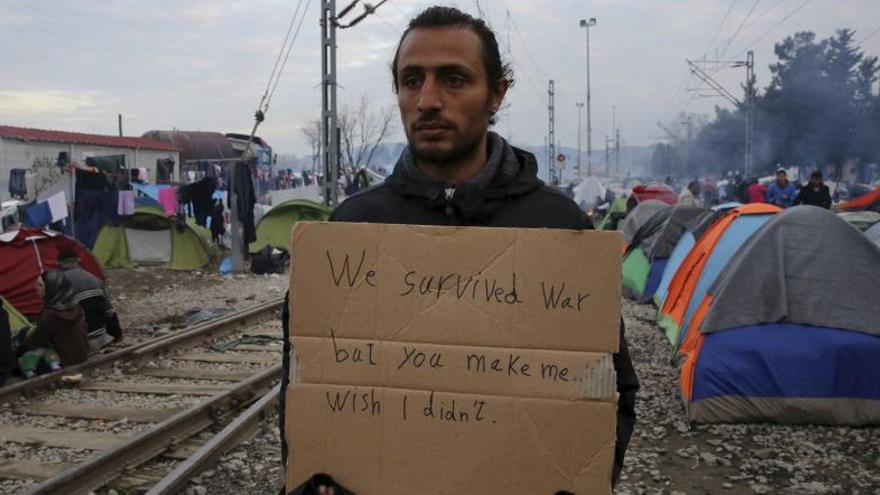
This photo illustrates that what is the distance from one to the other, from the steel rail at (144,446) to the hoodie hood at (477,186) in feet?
12.7

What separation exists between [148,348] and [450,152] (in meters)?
8.27

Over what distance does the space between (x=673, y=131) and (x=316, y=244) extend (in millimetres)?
111194

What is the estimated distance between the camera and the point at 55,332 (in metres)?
8.26

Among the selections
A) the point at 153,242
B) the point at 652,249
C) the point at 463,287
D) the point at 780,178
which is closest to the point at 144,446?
the point at 463,287

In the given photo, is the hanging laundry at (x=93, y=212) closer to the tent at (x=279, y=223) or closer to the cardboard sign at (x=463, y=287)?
the tent at (x=279, y=223)

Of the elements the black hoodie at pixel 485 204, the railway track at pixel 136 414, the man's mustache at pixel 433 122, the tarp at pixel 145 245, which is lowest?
the railway track at pixel 136 414

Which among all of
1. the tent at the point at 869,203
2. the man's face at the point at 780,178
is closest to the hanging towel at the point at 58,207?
the man's face at the point at 780,178

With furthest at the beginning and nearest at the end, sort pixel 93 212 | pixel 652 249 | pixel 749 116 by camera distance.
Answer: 1. pixel 749 116
2. pixel 93 212
3. pixel 652 249

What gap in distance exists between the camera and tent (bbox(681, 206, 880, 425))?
20.7ft

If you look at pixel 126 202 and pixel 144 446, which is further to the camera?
pixel 126 202

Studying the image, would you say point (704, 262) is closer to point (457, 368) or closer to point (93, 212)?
point (457, 368)

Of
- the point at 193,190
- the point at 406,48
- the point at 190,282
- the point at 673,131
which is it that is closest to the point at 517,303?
the point at 406,48

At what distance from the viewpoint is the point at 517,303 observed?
5.51 ft

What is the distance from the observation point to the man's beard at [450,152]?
1.94m
